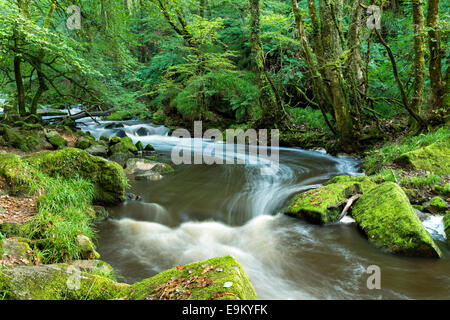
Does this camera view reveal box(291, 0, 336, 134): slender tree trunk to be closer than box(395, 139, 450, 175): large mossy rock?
No

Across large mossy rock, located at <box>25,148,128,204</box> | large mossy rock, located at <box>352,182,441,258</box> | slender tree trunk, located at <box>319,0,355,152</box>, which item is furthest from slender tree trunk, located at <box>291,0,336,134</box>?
large mossy rock, located at <box>25,148,128,204</box>

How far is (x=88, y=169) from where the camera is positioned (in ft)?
18.7

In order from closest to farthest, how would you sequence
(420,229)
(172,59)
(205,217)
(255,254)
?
(420,229) → (255,254) → (205,217) → (172,59)

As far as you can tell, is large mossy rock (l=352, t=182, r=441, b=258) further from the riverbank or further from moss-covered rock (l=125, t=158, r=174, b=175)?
moss-covered rock (l=125, t=158, r=174, b=175)

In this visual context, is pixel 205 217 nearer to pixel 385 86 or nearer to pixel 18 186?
pixel 18 186

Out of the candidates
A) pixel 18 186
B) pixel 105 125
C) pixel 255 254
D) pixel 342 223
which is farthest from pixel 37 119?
pixel 342 223

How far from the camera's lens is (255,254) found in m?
4.35

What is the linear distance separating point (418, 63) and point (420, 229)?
5.69 metres

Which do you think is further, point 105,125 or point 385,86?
point 105,125

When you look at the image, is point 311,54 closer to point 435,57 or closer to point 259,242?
point 435,57

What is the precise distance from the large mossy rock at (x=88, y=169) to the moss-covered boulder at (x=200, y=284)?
12.9 ft

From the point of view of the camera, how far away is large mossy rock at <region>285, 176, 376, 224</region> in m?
4.83
